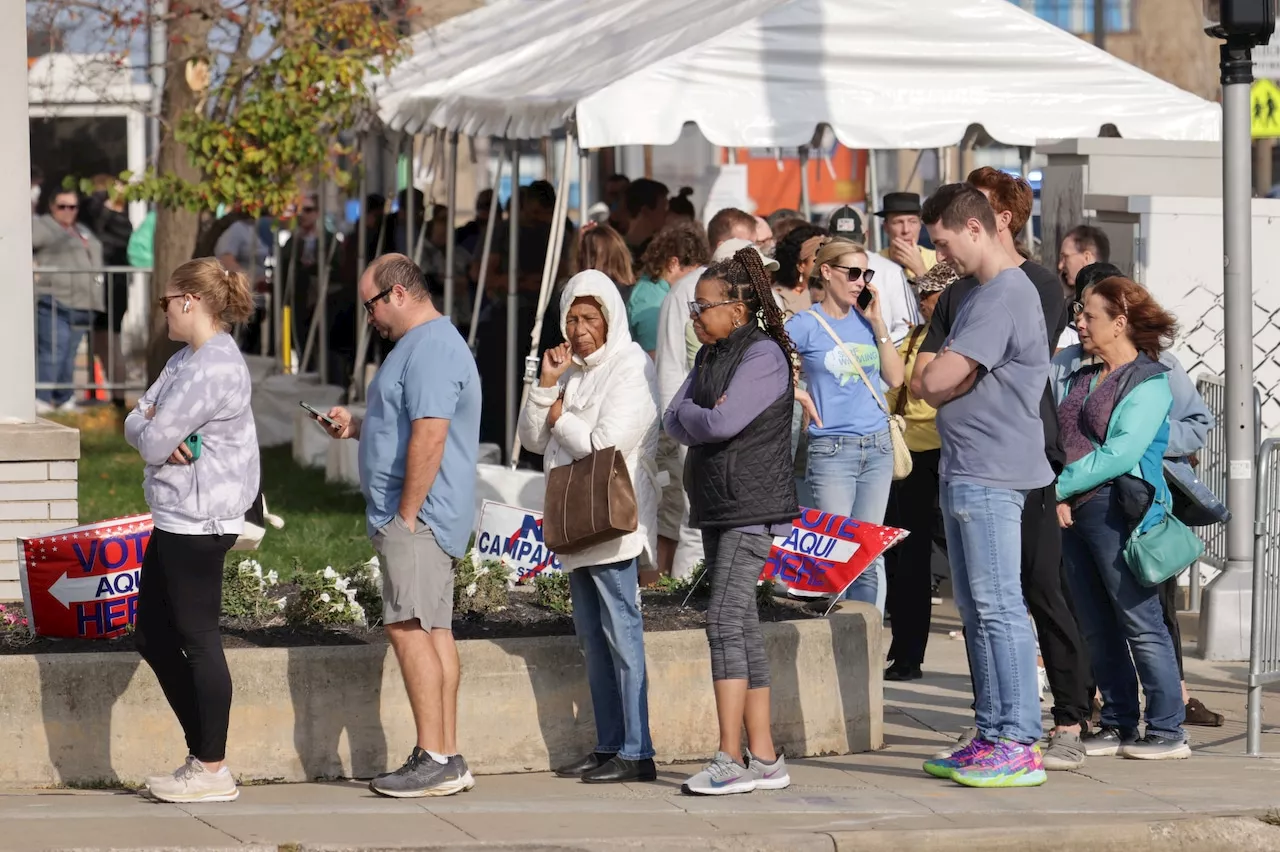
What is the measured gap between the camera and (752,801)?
6.73 meters

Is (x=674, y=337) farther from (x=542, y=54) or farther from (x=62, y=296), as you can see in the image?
(x=62, y=296)

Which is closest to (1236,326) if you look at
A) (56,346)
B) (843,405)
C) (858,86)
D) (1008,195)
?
(843,405)

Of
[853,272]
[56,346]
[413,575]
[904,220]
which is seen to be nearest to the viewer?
[413,575]

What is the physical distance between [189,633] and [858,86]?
6.62 metres

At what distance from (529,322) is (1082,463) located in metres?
6.19

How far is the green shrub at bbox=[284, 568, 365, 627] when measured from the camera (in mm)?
7480

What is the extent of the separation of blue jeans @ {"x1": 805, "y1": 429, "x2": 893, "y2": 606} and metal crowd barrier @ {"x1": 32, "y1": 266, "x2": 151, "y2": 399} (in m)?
11.3

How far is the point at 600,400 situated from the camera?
23.4 ft

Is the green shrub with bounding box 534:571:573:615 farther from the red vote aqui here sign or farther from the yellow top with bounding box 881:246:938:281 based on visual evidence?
the yellow top with bounding box 881:246:938:281

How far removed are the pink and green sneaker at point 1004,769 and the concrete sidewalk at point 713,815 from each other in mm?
74

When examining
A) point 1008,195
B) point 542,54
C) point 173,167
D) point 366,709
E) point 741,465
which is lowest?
point 366,709

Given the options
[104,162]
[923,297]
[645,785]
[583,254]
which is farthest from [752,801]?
[104,162]

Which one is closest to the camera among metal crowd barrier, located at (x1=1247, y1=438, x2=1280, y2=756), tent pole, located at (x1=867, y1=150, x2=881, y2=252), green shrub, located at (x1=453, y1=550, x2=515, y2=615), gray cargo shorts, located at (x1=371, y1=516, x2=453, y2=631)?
gray cargo shorts, located at (x1=371, y1=516, x2=453, y2=631)

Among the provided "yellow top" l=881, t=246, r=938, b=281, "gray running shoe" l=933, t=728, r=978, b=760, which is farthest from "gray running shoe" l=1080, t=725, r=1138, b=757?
"yellow top" l=881, t=246, r=938, b=281
